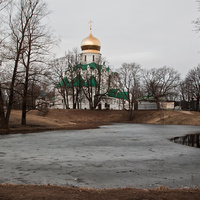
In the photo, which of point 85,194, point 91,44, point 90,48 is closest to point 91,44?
point 91,44

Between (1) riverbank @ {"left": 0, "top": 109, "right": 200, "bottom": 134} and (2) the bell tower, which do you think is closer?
(1) riverbank @ {"left": 0, "top": 109, "right": 200, "bottom": 134}

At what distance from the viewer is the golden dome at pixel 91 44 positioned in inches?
3137

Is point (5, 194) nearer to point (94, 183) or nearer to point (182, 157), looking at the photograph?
point (94, 183)

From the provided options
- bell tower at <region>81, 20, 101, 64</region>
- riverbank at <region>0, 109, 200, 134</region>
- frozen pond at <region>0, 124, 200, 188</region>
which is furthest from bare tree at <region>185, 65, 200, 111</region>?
frozen pond at <region>0, 124, 200, 188</region>

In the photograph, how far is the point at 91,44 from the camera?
79562 mm

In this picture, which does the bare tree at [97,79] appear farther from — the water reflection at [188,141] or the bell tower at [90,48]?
the water reflection at [188,141]

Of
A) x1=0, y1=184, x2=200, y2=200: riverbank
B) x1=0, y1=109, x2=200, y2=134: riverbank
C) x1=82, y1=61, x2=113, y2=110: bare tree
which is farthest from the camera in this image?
x1=82, y1=61, x2=113, y2=110: bare tree

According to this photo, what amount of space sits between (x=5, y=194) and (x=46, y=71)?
2248cm

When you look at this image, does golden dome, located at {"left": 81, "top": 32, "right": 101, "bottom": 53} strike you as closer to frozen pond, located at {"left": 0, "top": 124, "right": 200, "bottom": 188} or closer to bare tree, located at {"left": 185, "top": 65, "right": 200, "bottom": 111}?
bare tree, located at {"left": 185, "top": 65, "right": 200, "bottom": 111}

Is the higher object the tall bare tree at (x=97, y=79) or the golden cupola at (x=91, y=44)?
the golden cupola at (x=91, y=44)

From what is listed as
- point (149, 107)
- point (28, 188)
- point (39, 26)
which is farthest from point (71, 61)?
point (28, 188)

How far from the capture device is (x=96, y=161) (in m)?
10.7

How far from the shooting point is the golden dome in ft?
261

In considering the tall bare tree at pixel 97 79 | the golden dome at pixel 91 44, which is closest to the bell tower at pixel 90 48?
the golden dome at pixel 91 44
